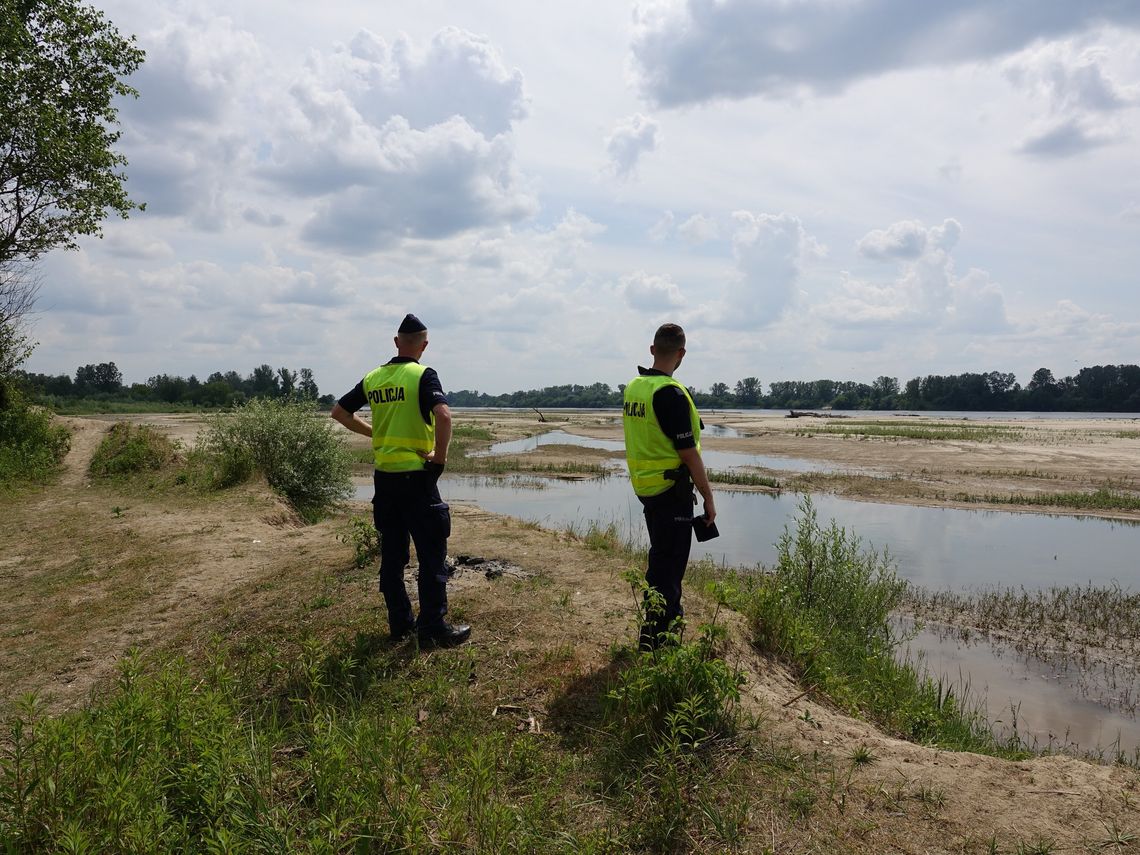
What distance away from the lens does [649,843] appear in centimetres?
349

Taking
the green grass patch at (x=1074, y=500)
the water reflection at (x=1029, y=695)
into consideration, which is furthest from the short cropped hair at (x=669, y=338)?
the green grass patch at (x=1074, y=500)

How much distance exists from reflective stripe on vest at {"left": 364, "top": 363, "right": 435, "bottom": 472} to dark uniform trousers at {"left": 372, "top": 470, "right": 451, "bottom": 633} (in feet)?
0.38

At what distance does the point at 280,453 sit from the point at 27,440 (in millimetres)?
7709

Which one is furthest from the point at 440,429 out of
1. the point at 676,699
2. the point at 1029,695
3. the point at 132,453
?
the point at 132,453

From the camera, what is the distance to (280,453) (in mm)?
15164

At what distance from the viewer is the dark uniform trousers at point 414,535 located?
5238 mm

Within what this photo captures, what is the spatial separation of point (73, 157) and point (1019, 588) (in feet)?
76.5

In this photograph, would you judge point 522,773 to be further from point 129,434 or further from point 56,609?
point 129,434

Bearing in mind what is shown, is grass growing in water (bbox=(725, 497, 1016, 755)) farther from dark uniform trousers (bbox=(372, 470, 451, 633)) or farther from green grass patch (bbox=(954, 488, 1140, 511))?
green grass patch (bbox=(954, 488, 1140, 511))

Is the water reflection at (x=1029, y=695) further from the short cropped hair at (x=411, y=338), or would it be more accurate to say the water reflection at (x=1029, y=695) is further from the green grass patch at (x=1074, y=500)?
the green grass patch at (x=1074, y=500)

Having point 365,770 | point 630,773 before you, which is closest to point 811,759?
point 630,773

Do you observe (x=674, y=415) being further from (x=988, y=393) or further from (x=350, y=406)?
(x=988, y=393)

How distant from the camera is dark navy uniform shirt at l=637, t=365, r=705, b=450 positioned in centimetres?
467

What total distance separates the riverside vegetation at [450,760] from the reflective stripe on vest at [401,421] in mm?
1502
